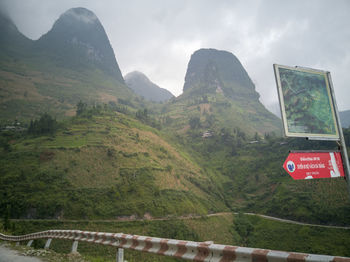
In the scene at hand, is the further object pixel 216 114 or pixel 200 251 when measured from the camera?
pixel 216 114

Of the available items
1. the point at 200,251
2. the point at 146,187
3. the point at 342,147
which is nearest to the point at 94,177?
the point at 146,187

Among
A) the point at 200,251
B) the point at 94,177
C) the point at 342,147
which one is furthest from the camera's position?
the point at 94,177

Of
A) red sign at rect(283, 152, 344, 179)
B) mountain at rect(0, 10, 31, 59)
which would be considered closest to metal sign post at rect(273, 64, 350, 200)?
red sign at rect(283, 152, 344, 179)

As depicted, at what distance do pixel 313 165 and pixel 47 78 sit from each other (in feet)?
504

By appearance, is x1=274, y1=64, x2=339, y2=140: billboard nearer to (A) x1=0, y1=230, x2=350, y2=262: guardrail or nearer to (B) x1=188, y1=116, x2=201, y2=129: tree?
(A) x1=0, y1=230, x2=350, y2=262: guardrail

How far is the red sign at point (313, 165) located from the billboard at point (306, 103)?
817mm

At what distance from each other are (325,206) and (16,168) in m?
61.6

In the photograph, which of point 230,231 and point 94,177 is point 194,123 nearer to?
point 230,231

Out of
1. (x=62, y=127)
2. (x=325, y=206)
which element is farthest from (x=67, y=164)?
(x=325, y=206)

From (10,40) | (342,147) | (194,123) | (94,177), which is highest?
(10,40)

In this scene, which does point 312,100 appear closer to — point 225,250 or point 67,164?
point 225,250

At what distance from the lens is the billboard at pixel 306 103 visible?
720cm

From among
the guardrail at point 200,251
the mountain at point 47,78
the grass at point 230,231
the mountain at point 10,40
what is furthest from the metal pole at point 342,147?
the mountain at point 10,40

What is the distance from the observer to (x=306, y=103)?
7.46 meters
